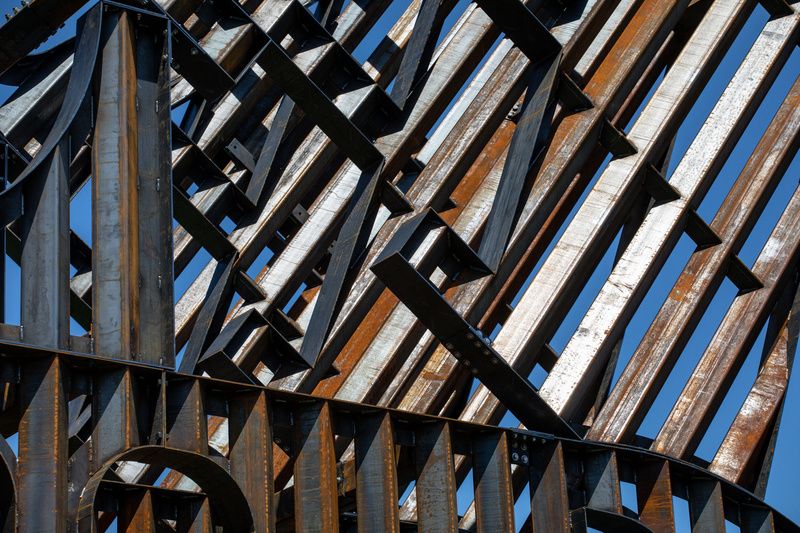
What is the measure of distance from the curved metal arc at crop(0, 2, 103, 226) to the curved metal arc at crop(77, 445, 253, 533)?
1.25 metres

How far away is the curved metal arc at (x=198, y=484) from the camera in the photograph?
6887 millimetres

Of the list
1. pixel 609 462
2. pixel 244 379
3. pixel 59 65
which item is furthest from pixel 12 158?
pixel 609 462

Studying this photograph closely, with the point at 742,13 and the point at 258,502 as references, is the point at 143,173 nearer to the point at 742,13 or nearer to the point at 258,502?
the point at 258,502

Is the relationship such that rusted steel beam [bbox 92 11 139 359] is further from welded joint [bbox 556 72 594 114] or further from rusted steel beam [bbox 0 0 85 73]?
welded joint [bbox 556 72 594 114]

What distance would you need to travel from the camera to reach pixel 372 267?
9.06 metres

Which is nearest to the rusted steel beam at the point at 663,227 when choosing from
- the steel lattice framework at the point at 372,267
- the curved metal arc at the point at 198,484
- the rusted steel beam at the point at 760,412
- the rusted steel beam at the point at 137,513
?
the steel lattice framework at the point at 372,267

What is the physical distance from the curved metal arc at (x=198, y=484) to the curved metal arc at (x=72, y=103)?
1247 mm

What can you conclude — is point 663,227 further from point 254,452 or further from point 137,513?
point 137,513

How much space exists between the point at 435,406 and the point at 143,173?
6916 millimetres

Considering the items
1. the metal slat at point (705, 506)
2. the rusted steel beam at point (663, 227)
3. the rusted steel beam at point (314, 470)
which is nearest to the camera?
the rusted steel beam at point (314, 470)

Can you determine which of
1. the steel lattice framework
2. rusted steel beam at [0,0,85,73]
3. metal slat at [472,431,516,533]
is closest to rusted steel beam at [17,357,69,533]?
the steel lattice framework

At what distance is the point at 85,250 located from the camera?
467 inches

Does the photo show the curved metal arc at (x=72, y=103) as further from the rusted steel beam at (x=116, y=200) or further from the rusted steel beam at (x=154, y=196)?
the rusted steel beam at (x=154, y=196)

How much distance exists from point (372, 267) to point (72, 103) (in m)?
2.16
